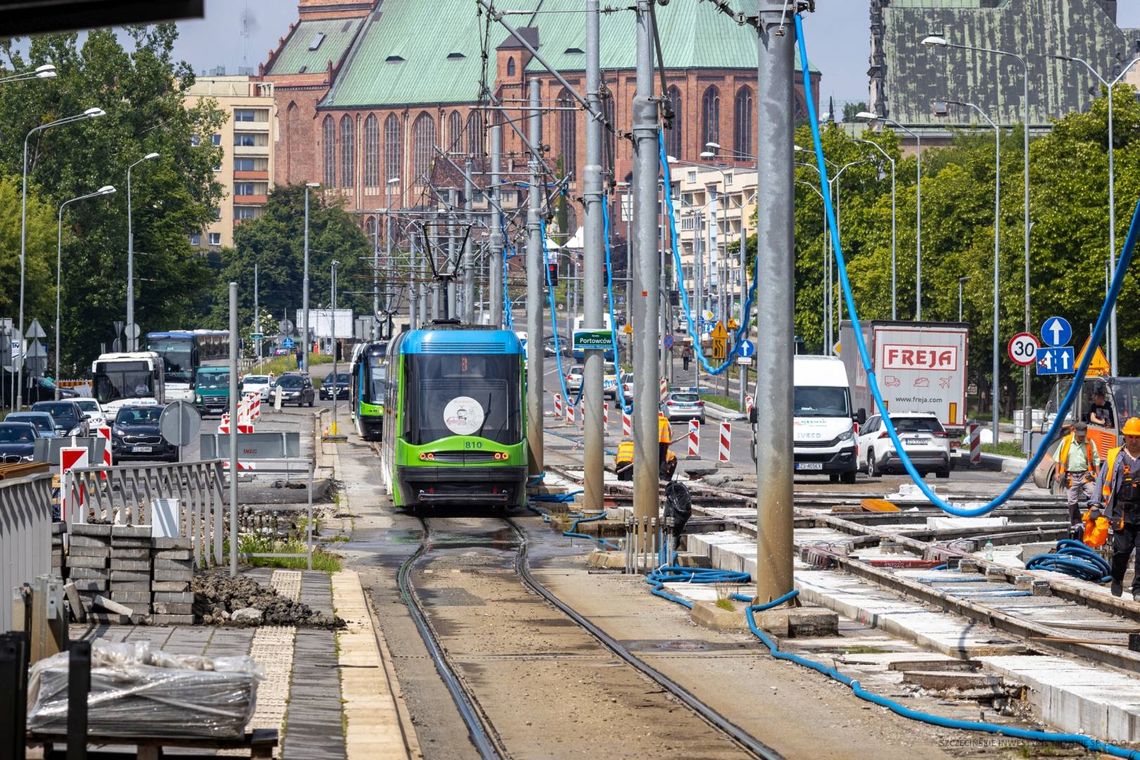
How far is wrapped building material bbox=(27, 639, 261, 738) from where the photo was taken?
9039 mm

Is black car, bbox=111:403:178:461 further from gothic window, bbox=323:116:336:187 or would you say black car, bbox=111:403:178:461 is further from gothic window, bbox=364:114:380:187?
gothic window, bbox=323:116:336:187

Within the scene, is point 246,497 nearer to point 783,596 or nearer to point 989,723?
point 783,596

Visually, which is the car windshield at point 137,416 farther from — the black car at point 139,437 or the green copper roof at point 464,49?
the green copper roof at point 464,49

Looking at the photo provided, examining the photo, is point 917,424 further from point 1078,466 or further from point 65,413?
point 65,413

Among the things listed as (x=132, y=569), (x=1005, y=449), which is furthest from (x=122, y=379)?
(x=132, y=569)

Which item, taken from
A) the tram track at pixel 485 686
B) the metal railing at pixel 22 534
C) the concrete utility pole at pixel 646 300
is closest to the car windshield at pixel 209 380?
the tram track at pixel 485 686

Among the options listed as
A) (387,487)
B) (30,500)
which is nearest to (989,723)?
(30,500)

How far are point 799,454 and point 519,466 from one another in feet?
36.6

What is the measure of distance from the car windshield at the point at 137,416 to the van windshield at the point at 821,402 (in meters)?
17.8

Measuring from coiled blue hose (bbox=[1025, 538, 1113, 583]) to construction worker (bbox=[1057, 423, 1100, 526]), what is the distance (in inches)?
105

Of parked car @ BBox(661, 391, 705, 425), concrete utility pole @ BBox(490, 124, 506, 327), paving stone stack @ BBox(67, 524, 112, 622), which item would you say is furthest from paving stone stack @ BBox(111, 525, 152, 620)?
parked car @ BBox(661, 391, 705, 425)

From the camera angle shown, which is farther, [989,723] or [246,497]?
[246,497]

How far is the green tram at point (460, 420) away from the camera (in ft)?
100

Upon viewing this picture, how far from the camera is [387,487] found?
36406 mm
